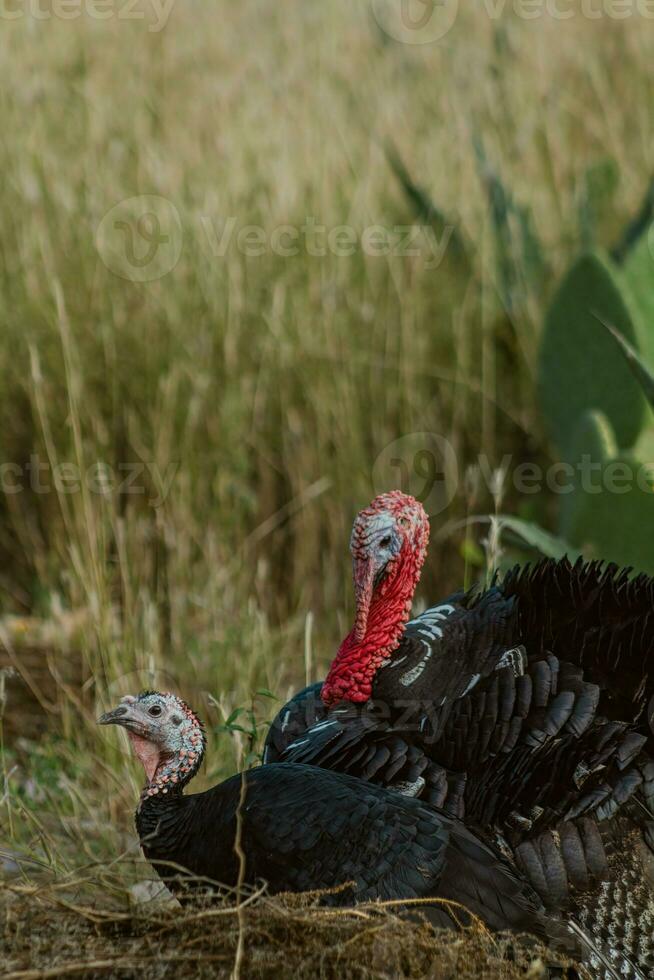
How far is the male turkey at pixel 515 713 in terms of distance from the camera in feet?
8.96

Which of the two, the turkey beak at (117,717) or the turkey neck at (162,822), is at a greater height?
the turkey beak at (117,717)

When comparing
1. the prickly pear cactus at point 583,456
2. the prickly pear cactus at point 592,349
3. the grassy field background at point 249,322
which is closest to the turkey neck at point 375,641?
the prickly pear cactus at point 583,456

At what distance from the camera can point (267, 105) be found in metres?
6.38

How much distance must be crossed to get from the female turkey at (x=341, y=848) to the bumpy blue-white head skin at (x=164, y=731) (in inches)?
6.6

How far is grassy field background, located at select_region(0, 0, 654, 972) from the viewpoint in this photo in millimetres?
5039

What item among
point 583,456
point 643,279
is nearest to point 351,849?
point 583,456

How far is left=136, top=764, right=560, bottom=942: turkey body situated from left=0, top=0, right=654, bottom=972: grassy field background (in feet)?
5.60

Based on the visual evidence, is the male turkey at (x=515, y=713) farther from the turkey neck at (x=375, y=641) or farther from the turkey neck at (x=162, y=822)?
the turkey neck at (x=162, y=822)

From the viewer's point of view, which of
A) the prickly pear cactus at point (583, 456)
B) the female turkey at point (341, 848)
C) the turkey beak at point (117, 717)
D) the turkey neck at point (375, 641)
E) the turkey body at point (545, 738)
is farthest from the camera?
the prickly pear cactus at point (583, 456)

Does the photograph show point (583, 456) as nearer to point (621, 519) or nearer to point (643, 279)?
point (621, 519)

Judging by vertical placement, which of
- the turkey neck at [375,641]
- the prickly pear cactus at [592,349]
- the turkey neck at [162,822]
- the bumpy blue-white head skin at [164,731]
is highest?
the prickly pear cactus at [592,349]

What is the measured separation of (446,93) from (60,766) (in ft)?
12.3

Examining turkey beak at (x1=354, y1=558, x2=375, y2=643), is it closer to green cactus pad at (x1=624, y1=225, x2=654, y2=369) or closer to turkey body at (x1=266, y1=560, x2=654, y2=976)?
turkey body at (x1=266, y1=560, x2=654, y2=976)

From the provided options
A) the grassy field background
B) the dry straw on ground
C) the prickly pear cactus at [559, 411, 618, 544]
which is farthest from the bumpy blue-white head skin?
the prickly pear cactus at [559, 411, 618, 544]
